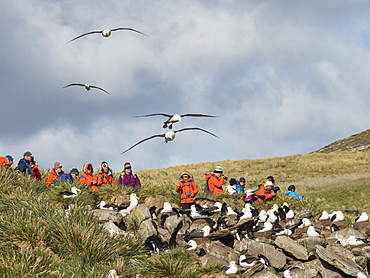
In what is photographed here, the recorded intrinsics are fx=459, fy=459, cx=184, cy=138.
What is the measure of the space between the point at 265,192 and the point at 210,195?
2.03 meters

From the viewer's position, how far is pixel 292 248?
11039mm

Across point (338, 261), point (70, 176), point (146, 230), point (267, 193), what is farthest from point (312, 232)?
point (70, 176)

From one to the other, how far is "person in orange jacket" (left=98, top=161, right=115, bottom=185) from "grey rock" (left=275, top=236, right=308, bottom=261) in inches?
235

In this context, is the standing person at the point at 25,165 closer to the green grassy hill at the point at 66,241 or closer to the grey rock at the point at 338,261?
the green grassy hill at the point at 66,241

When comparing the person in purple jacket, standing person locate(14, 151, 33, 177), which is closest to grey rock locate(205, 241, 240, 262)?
the person in purple jacket

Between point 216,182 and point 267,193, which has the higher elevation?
point 216,182

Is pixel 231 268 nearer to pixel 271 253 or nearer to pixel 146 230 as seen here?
pixel 271 253

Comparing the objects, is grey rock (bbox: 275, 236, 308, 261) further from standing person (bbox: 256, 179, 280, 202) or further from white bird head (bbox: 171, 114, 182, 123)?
standing person (bbox: 256, 179, 280, 202)

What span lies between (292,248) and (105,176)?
6.49 metres

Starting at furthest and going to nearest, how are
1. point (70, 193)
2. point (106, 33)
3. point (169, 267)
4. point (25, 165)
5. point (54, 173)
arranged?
point (106, 33) < point (25, 165) < point (54, 173) < point (70, 193) < point (169, 267)

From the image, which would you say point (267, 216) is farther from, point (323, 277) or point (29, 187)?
point (29, 187)

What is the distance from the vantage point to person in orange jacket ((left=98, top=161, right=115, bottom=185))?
1457cm

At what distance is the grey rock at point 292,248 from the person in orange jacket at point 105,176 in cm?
597

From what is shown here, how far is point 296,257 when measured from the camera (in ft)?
35.9
